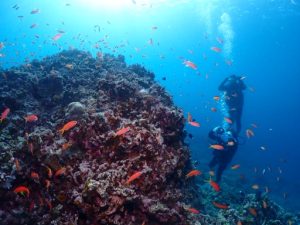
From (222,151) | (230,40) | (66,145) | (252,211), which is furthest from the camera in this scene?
(230,40)

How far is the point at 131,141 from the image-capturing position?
608 cm

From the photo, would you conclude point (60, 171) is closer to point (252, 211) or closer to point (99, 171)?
point (99, 171)

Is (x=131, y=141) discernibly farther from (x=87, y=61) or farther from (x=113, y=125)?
(x=87, y=61)

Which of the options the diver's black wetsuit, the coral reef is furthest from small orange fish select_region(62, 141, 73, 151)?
the diver's black wetsuit

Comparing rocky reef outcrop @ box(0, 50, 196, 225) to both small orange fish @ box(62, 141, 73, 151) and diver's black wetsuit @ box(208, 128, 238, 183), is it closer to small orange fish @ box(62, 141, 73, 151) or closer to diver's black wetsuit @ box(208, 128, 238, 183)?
small orange fish @ box(62, 141, 73, 151)

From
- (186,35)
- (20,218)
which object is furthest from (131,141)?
(186,35)

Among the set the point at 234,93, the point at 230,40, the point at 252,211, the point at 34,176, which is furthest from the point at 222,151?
the point at 230,40

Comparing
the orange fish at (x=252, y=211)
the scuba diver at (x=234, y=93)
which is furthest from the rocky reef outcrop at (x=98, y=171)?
the scuba diver at (x=234, y=93)

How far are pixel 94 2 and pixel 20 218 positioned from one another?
2699 inches

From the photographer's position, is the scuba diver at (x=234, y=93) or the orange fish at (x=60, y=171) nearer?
the orange fish at (x=60, y=171)

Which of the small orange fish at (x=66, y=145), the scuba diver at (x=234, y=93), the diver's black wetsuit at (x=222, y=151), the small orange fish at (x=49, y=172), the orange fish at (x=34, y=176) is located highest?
the scuba diver at (x=234, y=93)

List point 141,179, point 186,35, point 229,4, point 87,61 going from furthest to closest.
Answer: point 186,35 → point 229,4 → point 87,61 → point 141,179

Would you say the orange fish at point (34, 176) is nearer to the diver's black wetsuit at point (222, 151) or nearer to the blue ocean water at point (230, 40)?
the diver's black wetsuit at point (222, 151)

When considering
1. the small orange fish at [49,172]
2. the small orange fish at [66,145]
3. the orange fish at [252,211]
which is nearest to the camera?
the small orange fish at [49,172]
